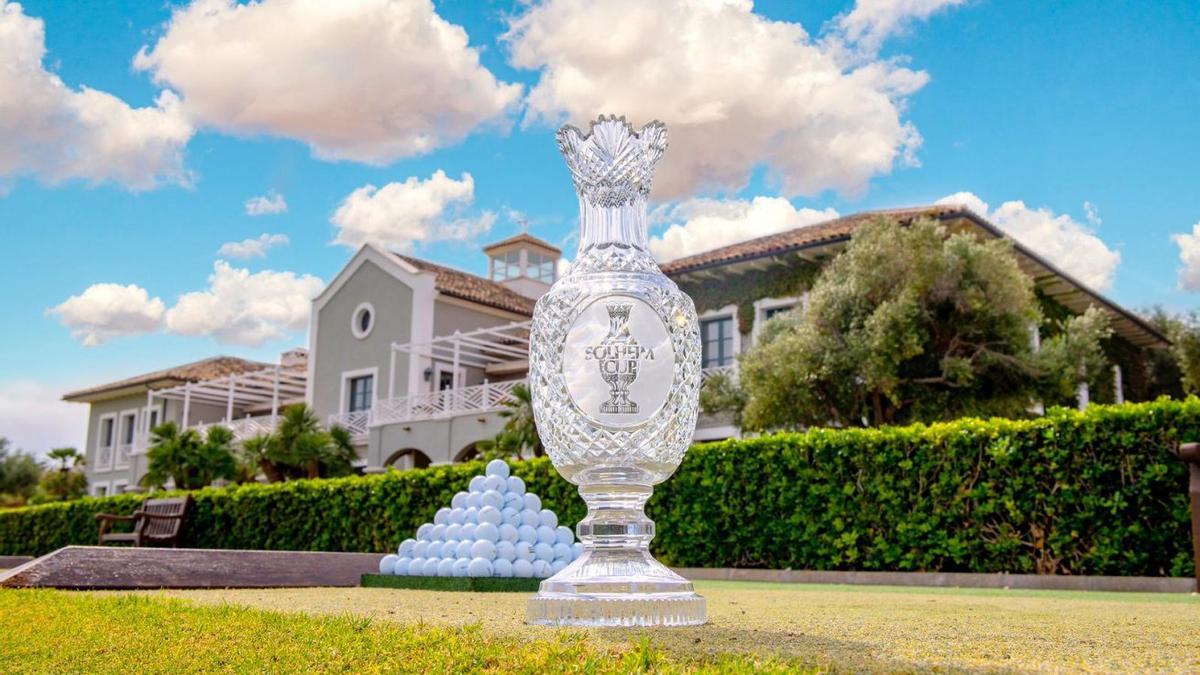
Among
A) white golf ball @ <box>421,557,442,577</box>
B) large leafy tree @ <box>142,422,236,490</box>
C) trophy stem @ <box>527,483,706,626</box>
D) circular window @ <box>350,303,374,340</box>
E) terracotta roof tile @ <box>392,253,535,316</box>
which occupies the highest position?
terracotta roof tile @ <box>392,253,535,316</box>

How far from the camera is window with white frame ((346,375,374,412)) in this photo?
101 feet

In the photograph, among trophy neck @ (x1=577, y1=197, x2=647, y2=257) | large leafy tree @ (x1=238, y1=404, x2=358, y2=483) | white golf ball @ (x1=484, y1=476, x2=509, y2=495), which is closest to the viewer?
trophy neck @ (x1=577, y1=197, x2=647, y2=257)

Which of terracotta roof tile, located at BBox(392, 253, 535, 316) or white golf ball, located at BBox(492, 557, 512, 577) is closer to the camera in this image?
white golf ball, located at BBox(492, 557, 512, 577)

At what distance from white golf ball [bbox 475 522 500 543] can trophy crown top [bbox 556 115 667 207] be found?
404cm

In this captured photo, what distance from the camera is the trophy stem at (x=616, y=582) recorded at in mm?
3492

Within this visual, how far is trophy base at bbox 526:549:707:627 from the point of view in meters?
3.49

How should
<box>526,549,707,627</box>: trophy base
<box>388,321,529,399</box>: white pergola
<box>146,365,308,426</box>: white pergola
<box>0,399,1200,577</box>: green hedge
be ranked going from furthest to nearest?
<box>146,365,308,426</box>: white pergola < <box>388,321,529,399</box>: white pergola < <box>0,399,1200,577</box>: green hedge < <box>526,549,707,627</box>: trophy base

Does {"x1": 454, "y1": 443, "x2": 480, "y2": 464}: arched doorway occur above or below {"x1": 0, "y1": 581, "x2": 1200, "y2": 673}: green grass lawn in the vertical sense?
above

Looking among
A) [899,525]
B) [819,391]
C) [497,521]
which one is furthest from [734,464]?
[819,391]

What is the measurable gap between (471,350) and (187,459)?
28.3 ft

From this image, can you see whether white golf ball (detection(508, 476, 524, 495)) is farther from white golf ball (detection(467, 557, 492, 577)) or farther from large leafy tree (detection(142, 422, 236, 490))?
large leafy tree (detection(142, 422, 236, 490))

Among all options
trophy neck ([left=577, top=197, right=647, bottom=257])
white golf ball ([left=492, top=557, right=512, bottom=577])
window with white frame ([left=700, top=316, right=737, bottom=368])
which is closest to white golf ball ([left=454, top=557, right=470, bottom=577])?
white golf ball ([left=492, top=557, right=512, bottom=577])

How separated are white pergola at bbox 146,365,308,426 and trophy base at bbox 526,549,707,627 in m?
30.2

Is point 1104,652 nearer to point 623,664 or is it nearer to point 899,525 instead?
point 623,664
